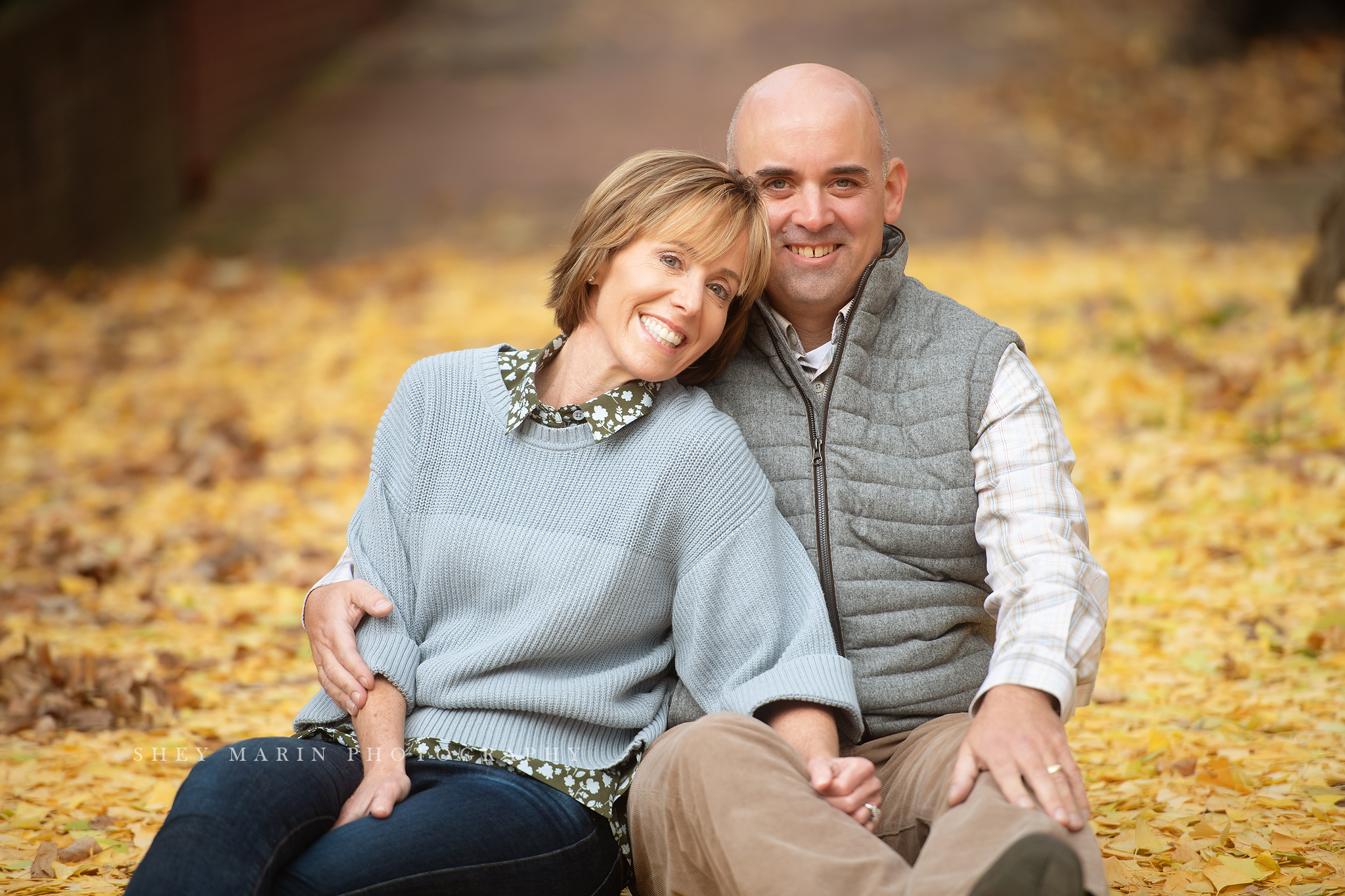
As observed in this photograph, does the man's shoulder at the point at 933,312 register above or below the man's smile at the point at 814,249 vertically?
below

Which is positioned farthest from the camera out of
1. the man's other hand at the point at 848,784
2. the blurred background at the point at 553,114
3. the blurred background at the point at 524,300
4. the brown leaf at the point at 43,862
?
the blurred background at the point at 553,114

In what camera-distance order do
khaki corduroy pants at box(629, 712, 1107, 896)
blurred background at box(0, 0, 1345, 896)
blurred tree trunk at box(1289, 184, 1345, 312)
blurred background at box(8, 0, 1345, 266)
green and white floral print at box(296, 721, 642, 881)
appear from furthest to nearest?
blurred background at box(8, 0, 1345, 266)
blurred tree trunk at box(1289, 184, 1345, 312)
blurred background at box(0, 0, 1345, 896)
green and white floral print at box(296, 721, 642, 881)
khaki corduroy pants at box(629, 712, 1107, 896)

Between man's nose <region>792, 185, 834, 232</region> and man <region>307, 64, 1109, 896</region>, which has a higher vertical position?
man's nose <region>792, 185, 834, 232</region>

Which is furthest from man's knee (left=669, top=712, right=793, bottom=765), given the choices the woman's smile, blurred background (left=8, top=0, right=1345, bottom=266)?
blurred background (left=8, top=0, right=1345, bottom=266)

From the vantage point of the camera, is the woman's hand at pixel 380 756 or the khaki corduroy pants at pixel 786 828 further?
the woman's hand at pixel 380 756

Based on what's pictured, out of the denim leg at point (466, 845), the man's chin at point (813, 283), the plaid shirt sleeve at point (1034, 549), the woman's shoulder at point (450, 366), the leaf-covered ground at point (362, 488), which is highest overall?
the man's chin at point (813, 283)

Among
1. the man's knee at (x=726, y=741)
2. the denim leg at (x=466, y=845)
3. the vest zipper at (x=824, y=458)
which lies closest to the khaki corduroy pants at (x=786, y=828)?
the man's knee at (x=726, y=741)

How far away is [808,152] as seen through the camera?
2830 millimetres

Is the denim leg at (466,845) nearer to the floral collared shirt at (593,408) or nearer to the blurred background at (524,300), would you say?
the floral collared shirt at (593,408)

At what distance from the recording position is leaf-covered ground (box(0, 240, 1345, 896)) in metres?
3.28

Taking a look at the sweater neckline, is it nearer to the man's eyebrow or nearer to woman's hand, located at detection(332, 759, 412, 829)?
the man's eyebrow

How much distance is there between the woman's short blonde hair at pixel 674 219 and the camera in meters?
2.56

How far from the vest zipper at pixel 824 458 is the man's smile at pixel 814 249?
0.29ft

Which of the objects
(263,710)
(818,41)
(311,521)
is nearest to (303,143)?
(818,41)
